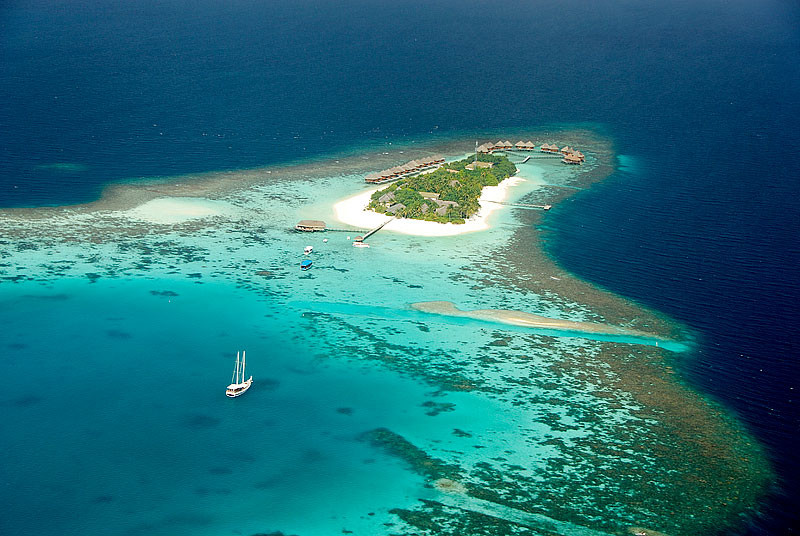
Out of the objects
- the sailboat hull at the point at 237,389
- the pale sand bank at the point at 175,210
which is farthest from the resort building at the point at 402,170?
the sailboat hull at the point at 237,389

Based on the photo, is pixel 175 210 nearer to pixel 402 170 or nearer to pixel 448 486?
pixel 402 170

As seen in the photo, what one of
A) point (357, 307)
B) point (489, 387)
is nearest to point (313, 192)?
point (357, 307)

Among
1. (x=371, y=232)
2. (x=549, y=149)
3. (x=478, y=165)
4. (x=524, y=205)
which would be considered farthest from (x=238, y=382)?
(x=549, y=149)

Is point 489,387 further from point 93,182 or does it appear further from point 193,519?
point 93,182

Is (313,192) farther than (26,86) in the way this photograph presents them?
No

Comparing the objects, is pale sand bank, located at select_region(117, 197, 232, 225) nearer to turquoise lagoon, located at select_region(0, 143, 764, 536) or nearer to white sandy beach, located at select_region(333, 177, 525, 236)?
turquoise lagoon, located at select_region(0, 143, 764, 536)

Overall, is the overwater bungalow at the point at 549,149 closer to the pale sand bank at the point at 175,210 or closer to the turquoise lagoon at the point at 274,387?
the turquoise lagoon at the point at 274,387
